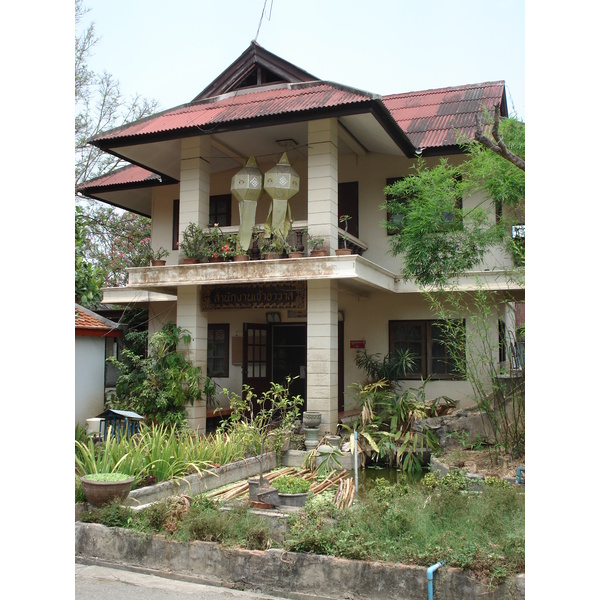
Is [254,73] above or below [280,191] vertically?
above

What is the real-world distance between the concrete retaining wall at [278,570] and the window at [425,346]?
26.5 ft

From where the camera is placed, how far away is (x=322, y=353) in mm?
11156

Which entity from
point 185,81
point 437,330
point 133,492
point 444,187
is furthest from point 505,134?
point 185,81

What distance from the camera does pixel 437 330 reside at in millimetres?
13195

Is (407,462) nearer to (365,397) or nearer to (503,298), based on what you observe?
(365,397)

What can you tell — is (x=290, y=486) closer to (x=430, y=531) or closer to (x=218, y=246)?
(x=430, y=531)

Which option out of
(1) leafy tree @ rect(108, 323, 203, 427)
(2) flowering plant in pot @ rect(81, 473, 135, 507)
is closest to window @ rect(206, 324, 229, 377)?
(1) leafy tree @ rect(108, 323, 203, 427)

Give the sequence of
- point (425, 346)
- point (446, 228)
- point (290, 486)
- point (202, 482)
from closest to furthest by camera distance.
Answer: point (290, 486), point (202, 482), point (446, 228), point (425, 346)

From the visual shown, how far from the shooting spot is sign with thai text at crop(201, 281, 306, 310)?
11.6 metres

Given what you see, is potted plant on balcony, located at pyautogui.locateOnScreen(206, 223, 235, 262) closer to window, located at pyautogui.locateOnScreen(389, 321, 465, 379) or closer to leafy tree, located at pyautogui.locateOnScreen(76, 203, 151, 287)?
window, located at pyautogui.locateOnScreen(389, 321, 465, 379)

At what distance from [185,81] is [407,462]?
10729mm

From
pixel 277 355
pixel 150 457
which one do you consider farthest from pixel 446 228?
pixel 277 355

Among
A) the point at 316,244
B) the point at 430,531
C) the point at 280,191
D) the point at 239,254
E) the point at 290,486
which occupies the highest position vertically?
the point at 280,191

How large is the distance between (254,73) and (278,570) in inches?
452
